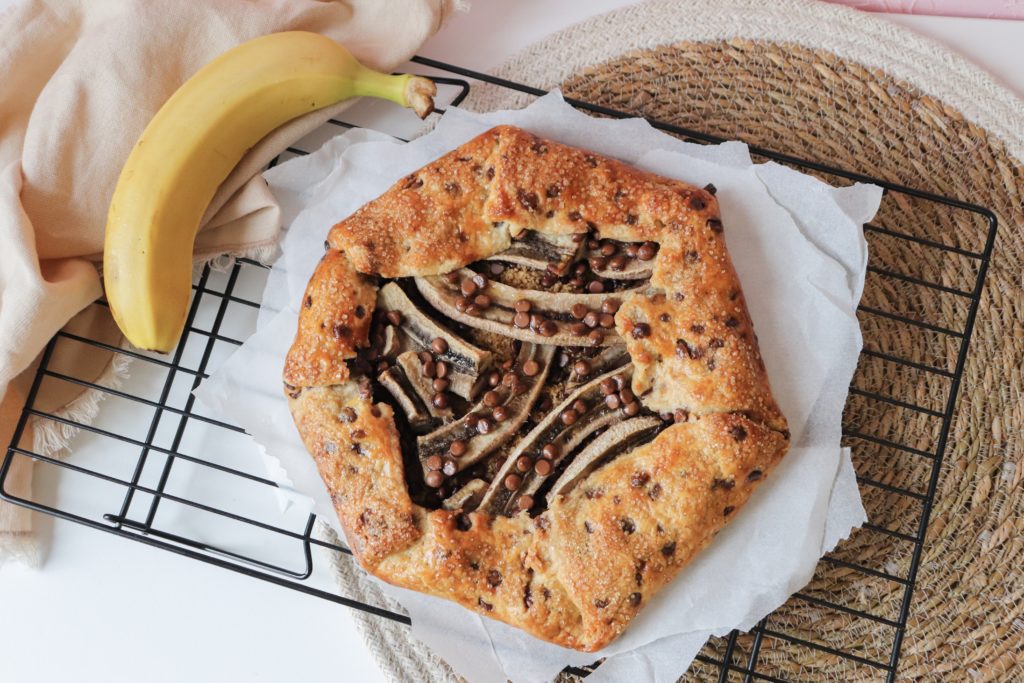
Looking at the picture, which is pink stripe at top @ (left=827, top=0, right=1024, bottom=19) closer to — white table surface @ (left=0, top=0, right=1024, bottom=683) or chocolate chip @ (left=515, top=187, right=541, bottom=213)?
white table surface @ (left=0, top=0, right=1024, bottom=683)

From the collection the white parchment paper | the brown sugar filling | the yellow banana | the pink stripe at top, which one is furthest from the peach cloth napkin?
the pink stripe at top

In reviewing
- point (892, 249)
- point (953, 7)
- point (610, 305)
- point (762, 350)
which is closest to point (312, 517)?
point (610, 305)

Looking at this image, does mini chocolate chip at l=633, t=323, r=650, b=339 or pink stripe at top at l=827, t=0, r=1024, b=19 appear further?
pink stripe at top at l=827, t=0, r=1024, b=19

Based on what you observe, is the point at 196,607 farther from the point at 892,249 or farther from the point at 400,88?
the point at 892,249

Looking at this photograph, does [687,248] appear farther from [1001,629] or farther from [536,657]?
[1001,629]

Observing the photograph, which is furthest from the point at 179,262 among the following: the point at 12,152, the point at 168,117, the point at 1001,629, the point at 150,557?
the point at 1001,629
